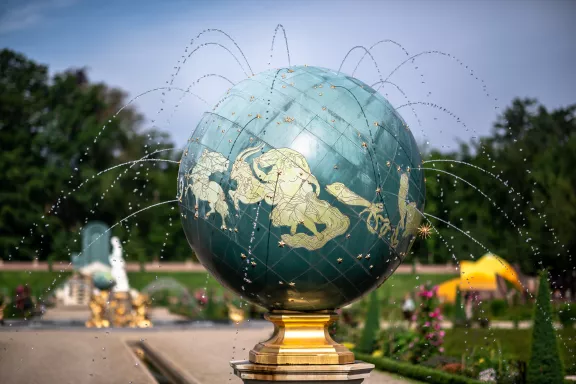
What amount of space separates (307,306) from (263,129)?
190 cm

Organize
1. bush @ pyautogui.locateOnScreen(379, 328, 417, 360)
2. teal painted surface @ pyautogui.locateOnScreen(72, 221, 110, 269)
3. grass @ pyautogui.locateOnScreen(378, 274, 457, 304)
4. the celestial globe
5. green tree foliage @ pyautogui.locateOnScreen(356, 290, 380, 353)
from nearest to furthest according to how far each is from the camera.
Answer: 1. bush @ pyautogui.locateOnScreen(379, 328, 417, 360)
2. green tree foliage @ pyautogui.locateOnScreen(356, 290, 380, 353)
3. the celestial globe
4. grass @ pyautogui.locateOnScreen(378, 274, 457, 304)
5. teal painted surface @ pyautogui.locateOnScreen(72, 221, 110, 269)

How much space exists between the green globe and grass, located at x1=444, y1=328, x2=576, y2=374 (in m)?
9.95

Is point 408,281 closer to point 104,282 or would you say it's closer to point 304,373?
point 104,282

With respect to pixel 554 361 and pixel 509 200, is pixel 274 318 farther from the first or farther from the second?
pixel 509 200

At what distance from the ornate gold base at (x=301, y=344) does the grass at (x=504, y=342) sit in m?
9.48

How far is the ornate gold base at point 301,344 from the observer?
11.0 m

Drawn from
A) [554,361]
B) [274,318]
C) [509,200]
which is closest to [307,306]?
[274,318]

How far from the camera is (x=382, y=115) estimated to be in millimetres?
10969

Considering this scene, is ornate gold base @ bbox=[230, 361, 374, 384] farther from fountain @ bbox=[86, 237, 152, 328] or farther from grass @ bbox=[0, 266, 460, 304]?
grass @ bbox=[0, 266, 460, 304]

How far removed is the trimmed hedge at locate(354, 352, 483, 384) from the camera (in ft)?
59.2

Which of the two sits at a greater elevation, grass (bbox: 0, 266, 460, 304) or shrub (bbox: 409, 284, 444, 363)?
grass (bbox: 0, 266, 460, 304)

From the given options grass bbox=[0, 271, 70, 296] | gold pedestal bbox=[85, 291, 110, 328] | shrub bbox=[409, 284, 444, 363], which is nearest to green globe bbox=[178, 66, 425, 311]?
shrub bbox=[409, 284, 444, 363]

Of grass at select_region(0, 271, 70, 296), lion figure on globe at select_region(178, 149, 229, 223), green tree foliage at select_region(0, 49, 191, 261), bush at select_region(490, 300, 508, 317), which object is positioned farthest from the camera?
green tree foliage at select_region(0, 49, 191, 261)

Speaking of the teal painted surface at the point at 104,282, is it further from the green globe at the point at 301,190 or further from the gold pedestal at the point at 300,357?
the green globe at the point at 301,190
